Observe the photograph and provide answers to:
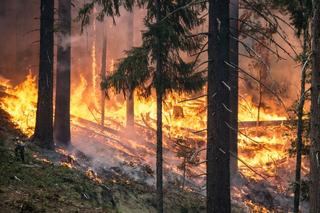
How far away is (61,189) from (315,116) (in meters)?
6.52

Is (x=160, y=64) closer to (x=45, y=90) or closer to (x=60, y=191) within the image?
(x=60, y=191)

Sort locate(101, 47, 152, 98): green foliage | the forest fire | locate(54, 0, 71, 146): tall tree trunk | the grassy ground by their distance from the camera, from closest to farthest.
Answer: the forest fire
the grassy ground
locate(101, 47, 152, 98): green foliage
locate(54, 0, 71, 146): tall tree trunk

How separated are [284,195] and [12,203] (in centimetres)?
1461

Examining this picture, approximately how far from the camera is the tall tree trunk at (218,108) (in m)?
7.10

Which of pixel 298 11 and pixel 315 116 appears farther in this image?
pixel 298 11

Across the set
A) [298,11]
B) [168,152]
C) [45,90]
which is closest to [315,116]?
[298,11]

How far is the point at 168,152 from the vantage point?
2112 cm

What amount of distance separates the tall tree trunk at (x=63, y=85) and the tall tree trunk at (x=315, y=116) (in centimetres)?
1147

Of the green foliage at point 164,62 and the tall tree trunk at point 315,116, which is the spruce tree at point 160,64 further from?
the tall tree trunk at point 315,116

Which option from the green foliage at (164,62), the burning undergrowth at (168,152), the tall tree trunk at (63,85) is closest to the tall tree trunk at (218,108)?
the green foliage at (164,62)

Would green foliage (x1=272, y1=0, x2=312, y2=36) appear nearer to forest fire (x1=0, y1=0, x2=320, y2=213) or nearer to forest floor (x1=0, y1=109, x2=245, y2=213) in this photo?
forest fire (x1=0, y1=0, x2=320, y2=213)

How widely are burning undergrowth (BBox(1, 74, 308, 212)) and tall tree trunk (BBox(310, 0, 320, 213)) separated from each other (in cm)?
329

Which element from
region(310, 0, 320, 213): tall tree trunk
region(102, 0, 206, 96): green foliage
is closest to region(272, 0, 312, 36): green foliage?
region(310, 0, 320, 213): tall tree trunk

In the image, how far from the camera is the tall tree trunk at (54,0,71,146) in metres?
17.1
